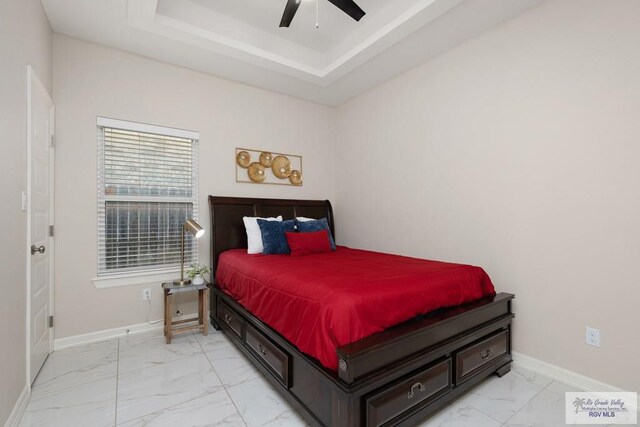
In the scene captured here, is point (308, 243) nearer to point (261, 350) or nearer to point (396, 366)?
point (261, 350)

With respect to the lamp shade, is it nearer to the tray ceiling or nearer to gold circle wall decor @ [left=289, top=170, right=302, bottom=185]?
gold circle wall decor @ [left=289, top=170, right=302, bottom=185]

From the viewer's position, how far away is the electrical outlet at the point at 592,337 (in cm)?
210

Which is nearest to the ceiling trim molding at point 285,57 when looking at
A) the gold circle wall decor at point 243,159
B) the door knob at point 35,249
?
the gold circle wall decor at point 243,159

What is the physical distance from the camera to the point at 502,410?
1881 millimetres

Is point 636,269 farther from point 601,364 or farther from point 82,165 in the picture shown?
point 82,165

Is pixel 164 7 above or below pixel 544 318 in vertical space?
above

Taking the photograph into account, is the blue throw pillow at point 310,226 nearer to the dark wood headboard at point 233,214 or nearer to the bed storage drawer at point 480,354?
the dark wood headboard at point 233,214

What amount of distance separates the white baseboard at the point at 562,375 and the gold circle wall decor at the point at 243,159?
336 centimetres

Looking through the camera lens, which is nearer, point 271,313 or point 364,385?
point 364,385

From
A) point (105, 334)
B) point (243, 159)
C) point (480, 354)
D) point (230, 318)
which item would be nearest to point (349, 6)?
point (243, 159)

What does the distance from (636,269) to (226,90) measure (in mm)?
4056

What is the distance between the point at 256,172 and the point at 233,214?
0.64m

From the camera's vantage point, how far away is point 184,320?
10.6 feet

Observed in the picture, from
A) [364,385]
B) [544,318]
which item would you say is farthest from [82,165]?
[544,318]
